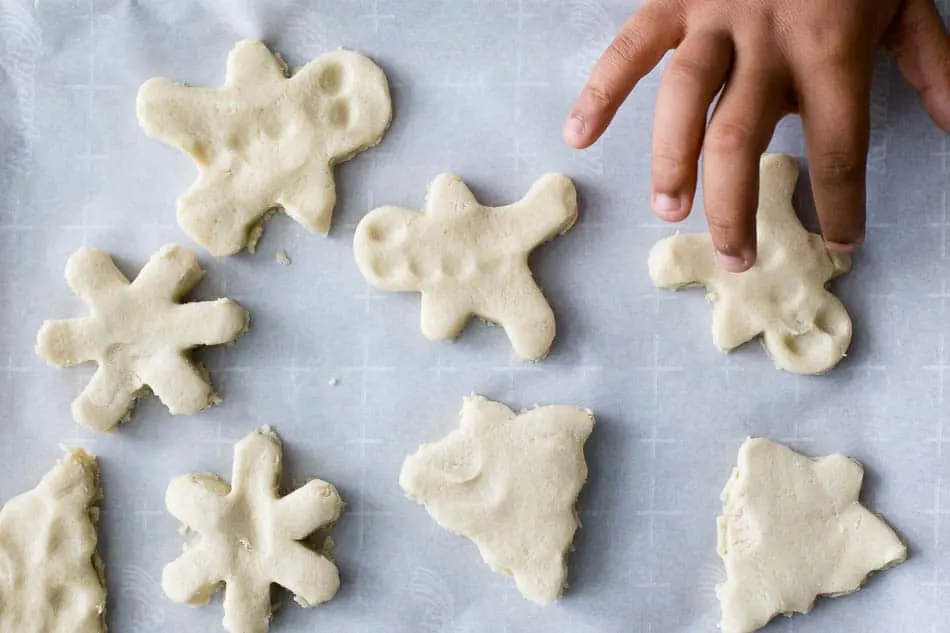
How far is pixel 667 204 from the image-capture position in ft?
2.82

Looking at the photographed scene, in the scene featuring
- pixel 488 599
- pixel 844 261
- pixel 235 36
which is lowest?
pixel 488 599

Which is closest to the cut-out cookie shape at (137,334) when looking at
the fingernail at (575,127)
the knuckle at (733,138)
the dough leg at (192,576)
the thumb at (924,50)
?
the dough leg at (192,576)

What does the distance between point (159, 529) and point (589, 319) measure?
1.47 ft

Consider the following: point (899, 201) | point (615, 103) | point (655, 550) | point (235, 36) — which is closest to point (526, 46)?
point (615, 103)

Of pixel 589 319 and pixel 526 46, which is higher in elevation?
pixel 526 46

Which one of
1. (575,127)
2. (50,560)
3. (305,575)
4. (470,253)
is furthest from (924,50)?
(50,560)

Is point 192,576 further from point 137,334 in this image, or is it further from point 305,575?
point 137,334

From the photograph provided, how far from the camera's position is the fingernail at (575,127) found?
898 millimetres

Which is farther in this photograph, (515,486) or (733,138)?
(515,486)

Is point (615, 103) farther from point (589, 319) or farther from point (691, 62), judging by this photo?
point (589, 319)

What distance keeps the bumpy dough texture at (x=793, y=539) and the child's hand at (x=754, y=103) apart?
230 millimetres

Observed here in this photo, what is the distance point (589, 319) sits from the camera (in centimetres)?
103

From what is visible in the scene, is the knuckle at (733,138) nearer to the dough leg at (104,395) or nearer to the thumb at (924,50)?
the thumb at (924,50)

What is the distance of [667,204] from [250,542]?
0.48 m
